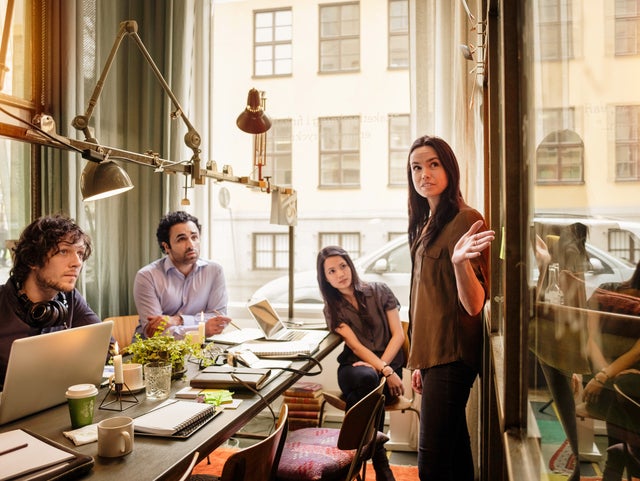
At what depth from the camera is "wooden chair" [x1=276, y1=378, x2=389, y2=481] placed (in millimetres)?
1685

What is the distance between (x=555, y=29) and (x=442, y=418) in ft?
5.78

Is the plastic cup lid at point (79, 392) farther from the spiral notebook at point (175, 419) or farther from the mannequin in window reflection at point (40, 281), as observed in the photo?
the mannequin in window reflection at point (40, 281)

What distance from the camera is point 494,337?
5.20 feet

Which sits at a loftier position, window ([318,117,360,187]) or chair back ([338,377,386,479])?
window ([318,117,360,187])

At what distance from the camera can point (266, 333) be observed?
9.43ft

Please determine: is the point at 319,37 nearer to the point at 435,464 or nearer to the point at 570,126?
the point at 435,464

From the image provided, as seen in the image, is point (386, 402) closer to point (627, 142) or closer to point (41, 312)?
point (41, 312)

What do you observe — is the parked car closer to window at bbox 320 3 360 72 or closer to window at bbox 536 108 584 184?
window at bbox 320 3 360 72

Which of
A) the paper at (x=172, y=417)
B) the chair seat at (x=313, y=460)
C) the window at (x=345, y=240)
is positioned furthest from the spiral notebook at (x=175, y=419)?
the window at (x=345, y=240)

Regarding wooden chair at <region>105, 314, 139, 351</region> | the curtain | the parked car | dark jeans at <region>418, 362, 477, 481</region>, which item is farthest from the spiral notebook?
the parked car

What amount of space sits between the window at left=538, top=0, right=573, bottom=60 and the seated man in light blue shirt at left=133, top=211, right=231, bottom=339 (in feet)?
8.89

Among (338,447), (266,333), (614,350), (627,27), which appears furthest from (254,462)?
(266,333)

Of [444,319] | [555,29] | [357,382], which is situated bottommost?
[357,382]

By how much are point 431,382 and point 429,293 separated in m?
0.35
